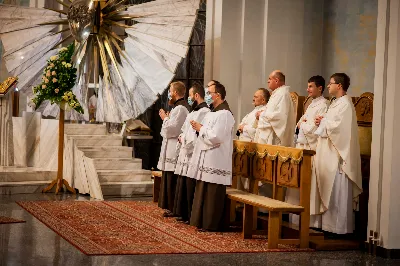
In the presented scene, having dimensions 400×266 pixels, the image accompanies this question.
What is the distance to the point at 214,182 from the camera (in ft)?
30.5

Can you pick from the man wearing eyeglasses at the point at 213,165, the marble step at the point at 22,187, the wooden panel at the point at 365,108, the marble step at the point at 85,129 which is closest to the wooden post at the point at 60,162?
the marble step at the point at 22,187

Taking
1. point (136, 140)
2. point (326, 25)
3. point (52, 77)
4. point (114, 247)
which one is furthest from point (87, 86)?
point (114, 247)

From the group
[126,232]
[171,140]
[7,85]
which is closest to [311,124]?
[171,140]

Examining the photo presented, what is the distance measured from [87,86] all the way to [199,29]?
2704 mm

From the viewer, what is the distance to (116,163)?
44.1ft

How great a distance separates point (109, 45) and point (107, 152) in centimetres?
176

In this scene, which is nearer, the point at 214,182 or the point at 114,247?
the point at 114,247

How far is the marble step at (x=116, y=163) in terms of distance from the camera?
13352 millimetres

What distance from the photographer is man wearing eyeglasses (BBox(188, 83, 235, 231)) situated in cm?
934

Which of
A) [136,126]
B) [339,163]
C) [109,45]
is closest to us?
[339,163]

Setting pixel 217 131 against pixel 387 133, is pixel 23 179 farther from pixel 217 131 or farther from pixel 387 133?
pixel 387 133

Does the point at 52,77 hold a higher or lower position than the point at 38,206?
higher

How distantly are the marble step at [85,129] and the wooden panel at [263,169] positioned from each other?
16.2ft

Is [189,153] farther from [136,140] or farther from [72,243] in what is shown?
[136,140]
